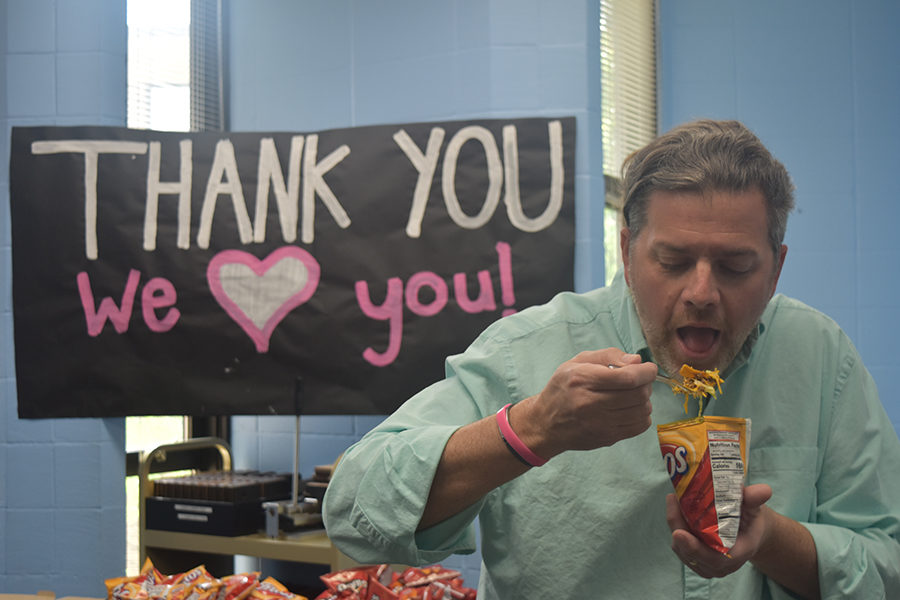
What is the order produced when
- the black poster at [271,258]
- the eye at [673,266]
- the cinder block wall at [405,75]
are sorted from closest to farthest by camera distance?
1. the eye at [673,266]
2. the black poster at [271,258]
3. the cinder block wall at [405,75]

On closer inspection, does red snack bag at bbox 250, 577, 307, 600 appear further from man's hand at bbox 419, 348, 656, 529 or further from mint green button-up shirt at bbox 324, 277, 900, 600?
man's hand at bbox 419, 348, 656, 529

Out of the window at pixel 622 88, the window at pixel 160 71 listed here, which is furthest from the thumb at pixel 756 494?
the window at pixel 160 71

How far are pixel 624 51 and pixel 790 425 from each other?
244 cm

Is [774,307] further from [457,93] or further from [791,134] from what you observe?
[791,134]

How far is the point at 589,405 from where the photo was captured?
3.04 feet

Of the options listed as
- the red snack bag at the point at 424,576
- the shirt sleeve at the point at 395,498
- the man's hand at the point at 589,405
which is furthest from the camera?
the red snack bag at the point at 424,576

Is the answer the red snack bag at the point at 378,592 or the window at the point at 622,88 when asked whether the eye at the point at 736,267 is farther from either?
the window at the point at 622,88

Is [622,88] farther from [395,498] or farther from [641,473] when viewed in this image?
[395,498]

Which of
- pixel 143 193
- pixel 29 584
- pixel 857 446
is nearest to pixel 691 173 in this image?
pixel 857 446

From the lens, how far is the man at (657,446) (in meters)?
1.03

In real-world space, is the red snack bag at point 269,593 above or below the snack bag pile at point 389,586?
below

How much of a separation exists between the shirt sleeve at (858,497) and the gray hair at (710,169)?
0.89ft

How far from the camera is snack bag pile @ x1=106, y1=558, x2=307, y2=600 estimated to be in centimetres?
194

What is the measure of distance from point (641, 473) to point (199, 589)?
1.18 m
